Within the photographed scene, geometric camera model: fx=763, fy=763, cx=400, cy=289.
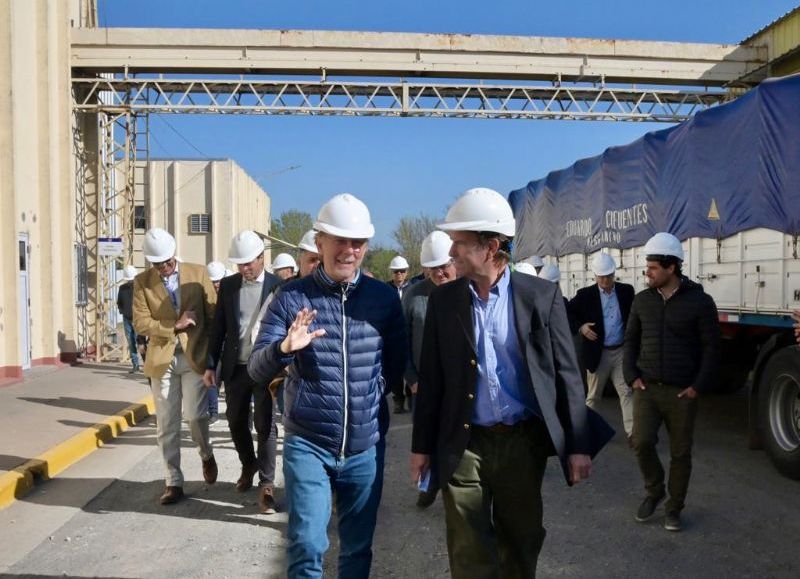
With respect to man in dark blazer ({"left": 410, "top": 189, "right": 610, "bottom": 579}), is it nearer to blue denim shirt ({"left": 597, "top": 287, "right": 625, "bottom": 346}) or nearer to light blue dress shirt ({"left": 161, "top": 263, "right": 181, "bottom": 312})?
light blue dress shirt ({"left": 161, "top": 263, "right": 181, "bottom": 312})

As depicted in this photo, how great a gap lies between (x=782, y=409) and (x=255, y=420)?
4383 mm

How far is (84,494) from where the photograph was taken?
6.10 metres

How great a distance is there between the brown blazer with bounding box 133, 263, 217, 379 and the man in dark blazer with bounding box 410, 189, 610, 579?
10.2ft

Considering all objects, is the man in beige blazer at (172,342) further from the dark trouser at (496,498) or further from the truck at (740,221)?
the truck at (740,221)

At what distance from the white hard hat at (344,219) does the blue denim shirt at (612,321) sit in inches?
171

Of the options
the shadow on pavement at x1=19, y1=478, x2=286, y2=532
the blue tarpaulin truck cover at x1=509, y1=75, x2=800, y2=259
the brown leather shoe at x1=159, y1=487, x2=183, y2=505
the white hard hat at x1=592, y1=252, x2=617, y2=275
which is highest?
the blue tarpaulin truck cover at x1=509, y1=75, x2=800, y2=259

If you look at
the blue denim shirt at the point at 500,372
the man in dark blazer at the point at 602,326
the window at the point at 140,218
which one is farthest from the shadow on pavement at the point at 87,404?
the window at the point at 140,218

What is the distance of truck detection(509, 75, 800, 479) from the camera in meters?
6.35

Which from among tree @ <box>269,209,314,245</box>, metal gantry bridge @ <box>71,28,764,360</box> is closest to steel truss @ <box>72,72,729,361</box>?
metal gantry bridge @ <box>71,28,764,360</box>

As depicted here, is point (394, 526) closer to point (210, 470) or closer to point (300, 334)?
point (210, 470)

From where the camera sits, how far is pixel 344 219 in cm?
331

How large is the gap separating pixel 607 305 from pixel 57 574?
517 centimetres

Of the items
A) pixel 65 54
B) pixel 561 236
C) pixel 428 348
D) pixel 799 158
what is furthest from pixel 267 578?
pixel 65 54

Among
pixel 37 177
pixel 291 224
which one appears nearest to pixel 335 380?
pixel 37 177
